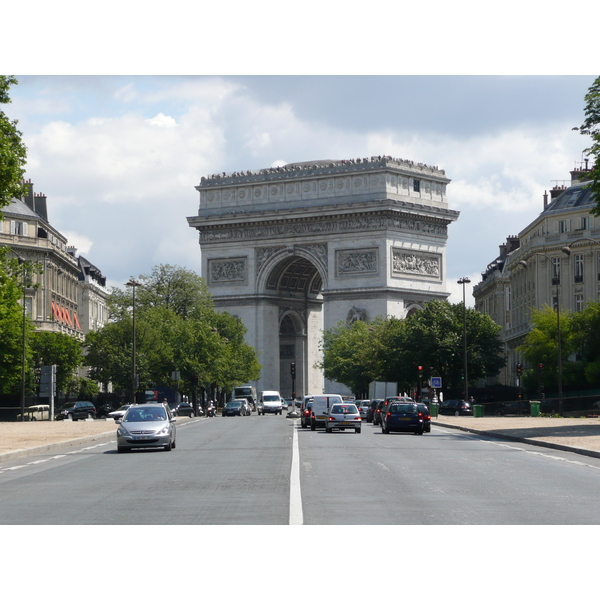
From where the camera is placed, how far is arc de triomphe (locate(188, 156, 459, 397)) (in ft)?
372

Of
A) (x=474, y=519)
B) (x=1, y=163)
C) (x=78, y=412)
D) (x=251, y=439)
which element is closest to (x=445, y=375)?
(x=78, y=412)

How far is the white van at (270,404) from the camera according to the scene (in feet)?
345

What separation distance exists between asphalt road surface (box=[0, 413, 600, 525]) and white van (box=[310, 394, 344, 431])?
69.9ft

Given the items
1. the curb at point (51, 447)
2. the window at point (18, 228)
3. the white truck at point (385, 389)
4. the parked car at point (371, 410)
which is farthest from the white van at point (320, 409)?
the window at point (18, 228)

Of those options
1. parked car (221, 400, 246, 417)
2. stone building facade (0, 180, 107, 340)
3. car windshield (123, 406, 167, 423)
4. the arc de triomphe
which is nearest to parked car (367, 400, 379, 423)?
parked car (221, 400, 246, 417)

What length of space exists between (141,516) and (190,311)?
99.4 metres

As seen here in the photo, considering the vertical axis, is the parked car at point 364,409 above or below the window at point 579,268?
below

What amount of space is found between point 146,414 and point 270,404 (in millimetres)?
72218

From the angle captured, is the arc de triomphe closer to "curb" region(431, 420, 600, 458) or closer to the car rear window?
"curb" region(431, 420, 600, 458)

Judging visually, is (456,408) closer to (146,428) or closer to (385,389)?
(385,389)

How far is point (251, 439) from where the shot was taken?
4134 centimetres

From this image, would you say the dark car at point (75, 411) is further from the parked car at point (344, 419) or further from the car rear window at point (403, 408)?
the car rear window at point (403, 408)

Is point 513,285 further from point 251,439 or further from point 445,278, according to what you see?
point 251,439

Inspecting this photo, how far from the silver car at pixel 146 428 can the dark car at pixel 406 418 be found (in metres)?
15.2
